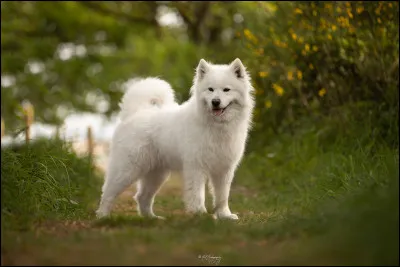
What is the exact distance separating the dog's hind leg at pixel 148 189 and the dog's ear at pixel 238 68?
5.03ft

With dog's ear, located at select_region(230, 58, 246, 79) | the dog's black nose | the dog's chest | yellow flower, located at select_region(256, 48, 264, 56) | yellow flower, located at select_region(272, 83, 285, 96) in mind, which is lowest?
the dog's chest

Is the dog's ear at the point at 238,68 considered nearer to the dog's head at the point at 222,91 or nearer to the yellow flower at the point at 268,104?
the dog's head at the point at 222,91

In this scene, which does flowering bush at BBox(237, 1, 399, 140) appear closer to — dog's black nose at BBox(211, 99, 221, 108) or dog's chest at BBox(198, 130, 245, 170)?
dog's chest at BBox(198, 130, 245, 170)

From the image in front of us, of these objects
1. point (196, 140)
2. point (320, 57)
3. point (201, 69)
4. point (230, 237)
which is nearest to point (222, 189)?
point (196, 140)

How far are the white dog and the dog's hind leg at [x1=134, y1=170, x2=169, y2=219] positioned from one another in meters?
0.03

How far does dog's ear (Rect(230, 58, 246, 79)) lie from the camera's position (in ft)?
22.1

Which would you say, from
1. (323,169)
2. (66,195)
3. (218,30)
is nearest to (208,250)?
(66,195)

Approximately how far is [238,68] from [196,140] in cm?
87

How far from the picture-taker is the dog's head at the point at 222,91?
261 inches

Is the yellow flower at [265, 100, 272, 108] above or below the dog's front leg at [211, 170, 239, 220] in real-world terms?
above

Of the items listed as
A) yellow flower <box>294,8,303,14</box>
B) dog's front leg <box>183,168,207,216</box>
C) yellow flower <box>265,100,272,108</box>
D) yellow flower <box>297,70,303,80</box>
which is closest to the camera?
dog's front leg <box>183,168,207,216</box>

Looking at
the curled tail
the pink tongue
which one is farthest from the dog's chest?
the curled tail

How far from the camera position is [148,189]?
25.0ft

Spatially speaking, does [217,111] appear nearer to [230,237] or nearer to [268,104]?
[230,237]
